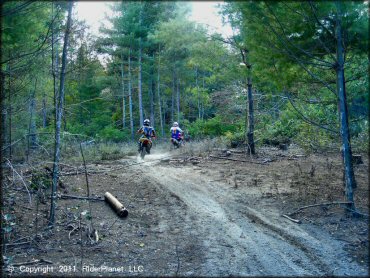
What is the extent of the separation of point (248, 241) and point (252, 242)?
84 millimetres

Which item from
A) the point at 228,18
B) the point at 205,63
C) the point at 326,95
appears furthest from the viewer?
the point at 205,63

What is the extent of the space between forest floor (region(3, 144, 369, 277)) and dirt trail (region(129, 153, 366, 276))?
0.02m

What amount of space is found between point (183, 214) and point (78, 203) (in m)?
2.96

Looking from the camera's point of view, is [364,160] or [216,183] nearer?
[216,183]

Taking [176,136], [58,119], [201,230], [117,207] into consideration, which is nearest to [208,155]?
[176,136]

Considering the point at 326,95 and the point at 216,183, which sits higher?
the point at 326,95

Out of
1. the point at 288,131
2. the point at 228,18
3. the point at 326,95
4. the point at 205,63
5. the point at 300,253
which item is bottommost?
the point at 300,253

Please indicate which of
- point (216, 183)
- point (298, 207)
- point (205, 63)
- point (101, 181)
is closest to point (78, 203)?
point (101, 181)

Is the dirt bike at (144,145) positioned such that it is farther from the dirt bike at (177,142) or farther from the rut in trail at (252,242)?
the rut in trail at (252,242)

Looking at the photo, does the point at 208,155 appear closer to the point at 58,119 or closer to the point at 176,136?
the point at 176,136

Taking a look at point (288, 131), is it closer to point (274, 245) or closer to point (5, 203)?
point (274, 245)

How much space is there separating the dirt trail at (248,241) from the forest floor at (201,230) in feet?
0.06

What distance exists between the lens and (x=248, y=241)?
6102mm

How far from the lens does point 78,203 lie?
839 centimetres
